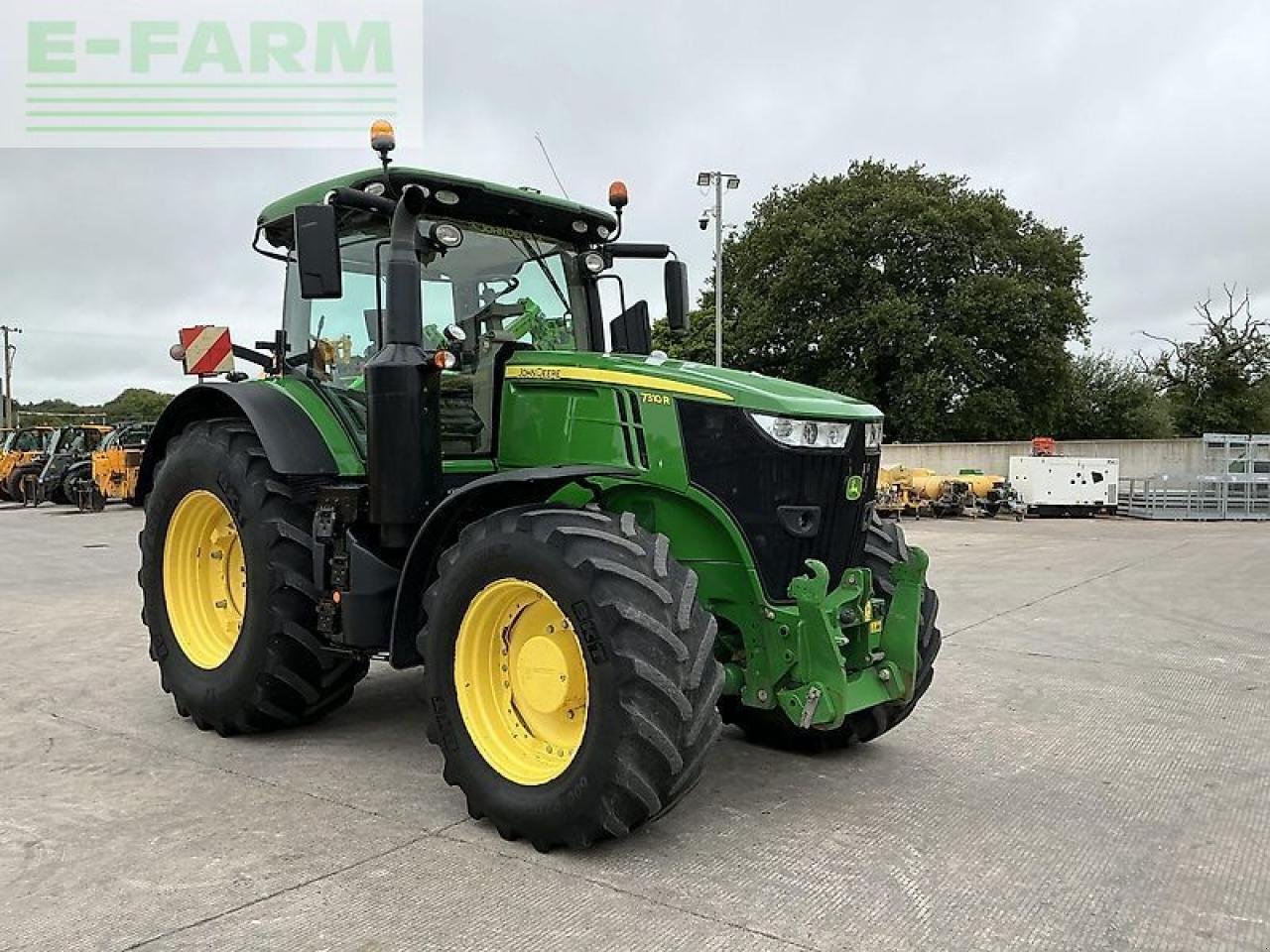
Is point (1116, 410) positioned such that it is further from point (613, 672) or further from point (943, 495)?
point (613, 672)

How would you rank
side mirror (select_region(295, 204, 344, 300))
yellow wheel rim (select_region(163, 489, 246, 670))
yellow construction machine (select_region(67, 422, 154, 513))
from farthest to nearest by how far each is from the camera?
yellow construction machine (select_region(67, 422, 154, 513))
yellow wheel rim (select_region(163, 489, 246, 670))
side mirror (select_region(295, 204, 344, 300))

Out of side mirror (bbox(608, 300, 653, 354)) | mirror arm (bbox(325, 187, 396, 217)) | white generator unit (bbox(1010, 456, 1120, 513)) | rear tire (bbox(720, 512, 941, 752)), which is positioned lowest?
rear tire (bbox(720, 512, 941, 752))

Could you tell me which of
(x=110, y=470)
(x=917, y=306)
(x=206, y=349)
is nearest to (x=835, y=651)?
(x=206, y=349)

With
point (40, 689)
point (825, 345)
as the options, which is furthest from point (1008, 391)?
A: point (40, 689)

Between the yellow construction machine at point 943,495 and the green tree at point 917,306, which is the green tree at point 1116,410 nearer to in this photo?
the green tree at point 917,306

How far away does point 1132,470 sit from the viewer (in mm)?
28688

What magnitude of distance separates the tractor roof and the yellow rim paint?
3.01 feet

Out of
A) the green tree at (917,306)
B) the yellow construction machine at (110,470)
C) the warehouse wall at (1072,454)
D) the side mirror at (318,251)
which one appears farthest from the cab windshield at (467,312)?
the green tree at (917,306)

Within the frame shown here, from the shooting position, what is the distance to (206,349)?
7000mm

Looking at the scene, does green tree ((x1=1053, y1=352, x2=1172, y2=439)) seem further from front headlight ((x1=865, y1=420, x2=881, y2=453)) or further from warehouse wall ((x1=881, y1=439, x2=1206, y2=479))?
front headlight ((x1=865, y1=420, x2=881, y2=453))

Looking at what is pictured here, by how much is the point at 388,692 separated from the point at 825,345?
103ft

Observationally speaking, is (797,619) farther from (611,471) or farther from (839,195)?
(839,195)

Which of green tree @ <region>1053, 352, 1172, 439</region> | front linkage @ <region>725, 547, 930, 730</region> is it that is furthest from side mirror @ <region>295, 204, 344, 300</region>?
green tree @ <region>1053, 352, 1172, 439</region>

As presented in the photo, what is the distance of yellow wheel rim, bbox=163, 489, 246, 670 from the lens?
5629 mm
